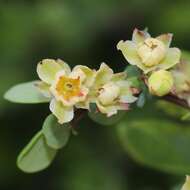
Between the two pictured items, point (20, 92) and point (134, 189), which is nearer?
point (20, 92)

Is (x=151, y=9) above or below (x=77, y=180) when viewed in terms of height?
above

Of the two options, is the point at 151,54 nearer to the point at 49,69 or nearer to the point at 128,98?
the point at 128,98

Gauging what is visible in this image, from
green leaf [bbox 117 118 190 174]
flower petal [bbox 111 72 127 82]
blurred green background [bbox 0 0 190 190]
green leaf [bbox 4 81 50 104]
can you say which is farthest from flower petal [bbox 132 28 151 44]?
blurred green background [bbox 0 0 190 190]

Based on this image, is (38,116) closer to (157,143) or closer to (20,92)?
(157,143)

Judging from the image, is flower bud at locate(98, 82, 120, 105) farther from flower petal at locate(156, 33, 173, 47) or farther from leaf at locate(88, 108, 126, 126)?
flower petal at locate(156, 33, 173, 47)

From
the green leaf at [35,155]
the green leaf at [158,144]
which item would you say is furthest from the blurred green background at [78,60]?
the green leaf at [35,155]

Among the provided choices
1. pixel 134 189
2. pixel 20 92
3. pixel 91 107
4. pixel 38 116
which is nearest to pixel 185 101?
pixel 91 107
